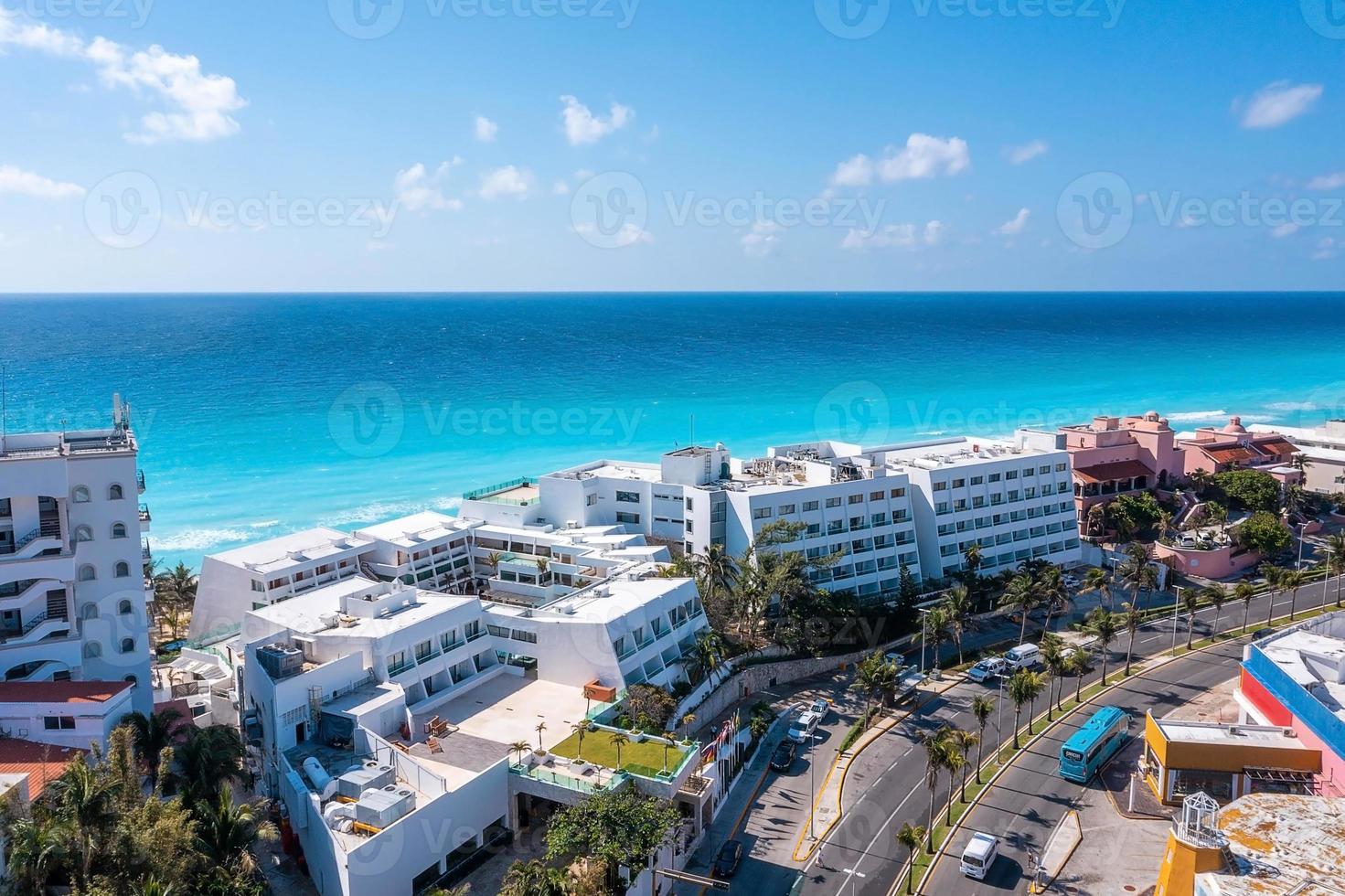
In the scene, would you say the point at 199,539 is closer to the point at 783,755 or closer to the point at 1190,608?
the point at 783,755

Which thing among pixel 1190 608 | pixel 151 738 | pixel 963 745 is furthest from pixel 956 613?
pixel 151 738

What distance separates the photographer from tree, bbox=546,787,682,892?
27.8 meters

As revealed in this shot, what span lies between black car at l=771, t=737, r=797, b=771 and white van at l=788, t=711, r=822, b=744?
47cm

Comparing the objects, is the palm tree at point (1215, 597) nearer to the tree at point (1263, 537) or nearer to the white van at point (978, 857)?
the tree at point (1263, 537)

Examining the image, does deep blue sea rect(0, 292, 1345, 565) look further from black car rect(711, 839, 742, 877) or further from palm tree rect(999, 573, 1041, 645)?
black car rect(711, 839, 742, 877)

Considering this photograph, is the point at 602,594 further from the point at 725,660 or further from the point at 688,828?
the point at 688,828

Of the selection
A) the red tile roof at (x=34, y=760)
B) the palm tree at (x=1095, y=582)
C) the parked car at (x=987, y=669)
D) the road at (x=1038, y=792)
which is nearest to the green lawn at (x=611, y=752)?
the road at (x=1038, y=792)

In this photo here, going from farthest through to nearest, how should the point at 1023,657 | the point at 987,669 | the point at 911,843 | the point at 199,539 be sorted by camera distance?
the point at 199,539 → the point at 1023,657 → the point at 987,669 → the point at 911,843

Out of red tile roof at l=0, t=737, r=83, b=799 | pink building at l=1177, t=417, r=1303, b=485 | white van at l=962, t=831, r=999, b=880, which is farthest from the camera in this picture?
pink building at l=1177, t=417, r=1303, b=485

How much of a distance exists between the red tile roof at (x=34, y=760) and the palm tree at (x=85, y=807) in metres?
3.74

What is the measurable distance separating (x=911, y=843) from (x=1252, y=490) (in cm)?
6062

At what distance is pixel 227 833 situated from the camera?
2705 cm

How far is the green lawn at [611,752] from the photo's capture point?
3453cm

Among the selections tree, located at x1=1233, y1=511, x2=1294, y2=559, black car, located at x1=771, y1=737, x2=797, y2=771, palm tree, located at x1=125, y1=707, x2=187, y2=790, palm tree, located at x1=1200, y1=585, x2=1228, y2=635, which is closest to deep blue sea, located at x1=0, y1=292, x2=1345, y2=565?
palm tree, located at x1=125, y1=707, x2=187, y2=790
